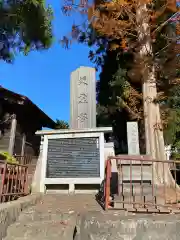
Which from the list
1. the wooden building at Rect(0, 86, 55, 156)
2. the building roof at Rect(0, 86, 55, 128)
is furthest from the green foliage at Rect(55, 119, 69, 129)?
the building roof at Rect(0, 86, 55, 128)

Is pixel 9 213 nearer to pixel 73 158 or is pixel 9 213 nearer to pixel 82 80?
pixel 73 158

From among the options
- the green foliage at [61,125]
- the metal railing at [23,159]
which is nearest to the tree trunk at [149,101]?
the metal railing at [23,159]

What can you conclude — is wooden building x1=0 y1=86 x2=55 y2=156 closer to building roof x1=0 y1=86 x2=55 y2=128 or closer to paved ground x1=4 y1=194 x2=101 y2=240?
building roof x1=0 y1=86 x2=55 y2=128

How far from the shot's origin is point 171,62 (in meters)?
10.1

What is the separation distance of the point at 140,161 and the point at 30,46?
29.7 ft

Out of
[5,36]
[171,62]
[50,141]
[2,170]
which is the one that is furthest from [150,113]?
[5,36]

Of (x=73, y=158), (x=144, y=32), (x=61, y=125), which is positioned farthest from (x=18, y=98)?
(x=61, y=125)

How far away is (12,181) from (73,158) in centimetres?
257

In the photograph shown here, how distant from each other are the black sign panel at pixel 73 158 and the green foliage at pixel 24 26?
19.8 feet

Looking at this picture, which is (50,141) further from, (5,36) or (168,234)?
(5,36)

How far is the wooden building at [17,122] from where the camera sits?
11.2 m

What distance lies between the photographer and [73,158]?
7855mm

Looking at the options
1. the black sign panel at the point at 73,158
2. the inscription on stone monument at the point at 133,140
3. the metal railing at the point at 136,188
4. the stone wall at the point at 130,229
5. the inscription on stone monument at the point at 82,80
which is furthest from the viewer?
the inscription on stone monument at the point at 82,80

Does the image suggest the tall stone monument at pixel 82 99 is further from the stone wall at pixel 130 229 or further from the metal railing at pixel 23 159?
the stone wall at pixel 130 229
